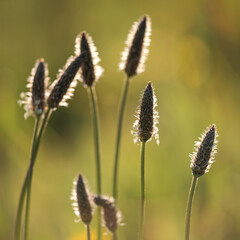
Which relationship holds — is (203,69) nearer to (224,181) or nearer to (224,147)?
(224,147)

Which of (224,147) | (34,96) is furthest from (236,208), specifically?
(34,96)

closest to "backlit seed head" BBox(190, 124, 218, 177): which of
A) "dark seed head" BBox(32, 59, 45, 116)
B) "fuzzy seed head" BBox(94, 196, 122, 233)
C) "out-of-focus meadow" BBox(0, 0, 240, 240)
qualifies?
"fuzzy seed head" BBox(94, 196, 122, 233)

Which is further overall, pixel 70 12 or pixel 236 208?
pixel 70 12

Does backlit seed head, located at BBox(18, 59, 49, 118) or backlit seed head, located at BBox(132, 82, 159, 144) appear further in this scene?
backlit seed head, located at BBox(18, 59, 49, 118)

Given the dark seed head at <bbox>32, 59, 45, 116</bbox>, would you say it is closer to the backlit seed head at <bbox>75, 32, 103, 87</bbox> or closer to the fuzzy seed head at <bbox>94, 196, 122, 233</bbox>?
the backlit seed head at <bbox>75, 32, 103, 87</bbox>

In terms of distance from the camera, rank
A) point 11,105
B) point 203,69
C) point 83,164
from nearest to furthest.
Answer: point 11,105 < point 83,164 < point 203,69

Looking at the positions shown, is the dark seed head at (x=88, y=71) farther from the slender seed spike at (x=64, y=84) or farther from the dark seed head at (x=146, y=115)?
the dark seed head at (x=146, y=115)
